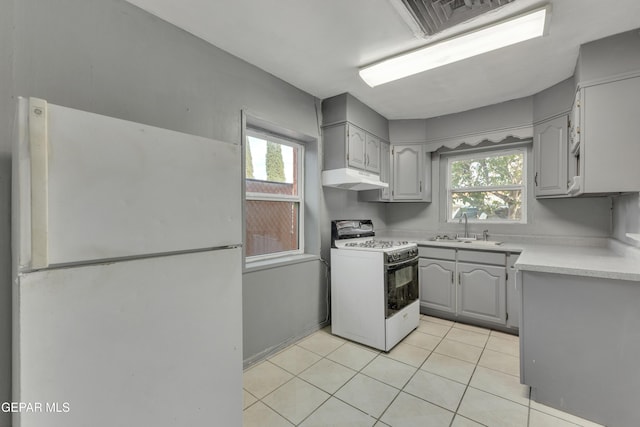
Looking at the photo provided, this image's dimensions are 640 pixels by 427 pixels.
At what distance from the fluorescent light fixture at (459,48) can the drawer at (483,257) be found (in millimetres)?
1894

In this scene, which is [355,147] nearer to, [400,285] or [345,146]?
[345,146]

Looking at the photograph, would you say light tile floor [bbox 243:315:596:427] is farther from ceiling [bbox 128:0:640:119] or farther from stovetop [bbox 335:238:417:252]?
ceiling [bbox 128:0:640:119]

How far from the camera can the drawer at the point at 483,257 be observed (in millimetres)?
2748

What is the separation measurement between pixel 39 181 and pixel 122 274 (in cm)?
38

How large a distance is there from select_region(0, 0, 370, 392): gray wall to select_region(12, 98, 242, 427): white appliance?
68 cm

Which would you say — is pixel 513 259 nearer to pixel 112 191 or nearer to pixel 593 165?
pixel 593 165

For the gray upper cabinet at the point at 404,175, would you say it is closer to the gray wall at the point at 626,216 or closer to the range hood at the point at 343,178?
the range hood at the point at 343,178

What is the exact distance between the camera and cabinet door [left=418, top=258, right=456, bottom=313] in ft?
9.97

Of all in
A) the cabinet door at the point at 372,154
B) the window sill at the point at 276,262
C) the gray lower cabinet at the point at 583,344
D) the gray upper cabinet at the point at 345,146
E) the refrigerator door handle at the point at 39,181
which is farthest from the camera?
the cabinet door at the point at 372,154

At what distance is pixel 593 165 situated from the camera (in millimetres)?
1980

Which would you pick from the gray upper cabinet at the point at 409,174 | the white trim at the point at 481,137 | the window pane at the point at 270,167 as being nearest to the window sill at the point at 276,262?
the window pane at the point at 270,167

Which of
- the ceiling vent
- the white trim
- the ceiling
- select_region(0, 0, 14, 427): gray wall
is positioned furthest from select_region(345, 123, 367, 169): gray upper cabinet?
select_region(0, 0, 14, 427): gray wall

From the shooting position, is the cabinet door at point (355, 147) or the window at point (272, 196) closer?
the window at point (272, 196)

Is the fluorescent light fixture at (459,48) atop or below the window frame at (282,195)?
atop
